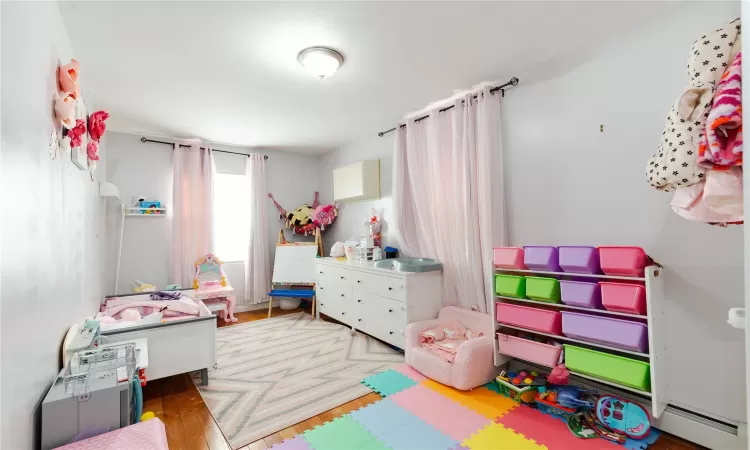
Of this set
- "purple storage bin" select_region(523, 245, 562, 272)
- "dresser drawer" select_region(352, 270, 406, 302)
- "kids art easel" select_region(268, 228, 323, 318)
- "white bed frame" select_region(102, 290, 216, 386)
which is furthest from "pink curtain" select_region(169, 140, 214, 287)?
"purple storage bin" select_region(523, 245, 562, 272)

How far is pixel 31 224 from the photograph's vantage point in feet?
4.30

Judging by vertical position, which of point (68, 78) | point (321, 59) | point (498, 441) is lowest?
point (498, 441)

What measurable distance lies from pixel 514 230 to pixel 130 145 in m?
4.60

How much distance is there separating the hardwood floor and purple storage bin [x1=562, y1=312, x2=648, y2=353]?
1.97ft

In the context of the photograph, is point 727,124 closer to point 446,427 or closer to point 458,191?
point 446,427

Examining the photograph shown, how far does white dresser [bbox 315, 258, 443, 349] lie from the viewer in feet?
10.1

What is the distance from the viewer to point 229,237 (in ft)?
16.0

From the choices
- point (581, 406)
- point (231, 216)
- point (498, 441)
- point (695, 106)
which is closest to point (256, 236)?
point (231, 216)

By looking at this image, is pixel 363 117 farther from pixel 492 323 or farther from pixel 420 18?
pixel 492 323

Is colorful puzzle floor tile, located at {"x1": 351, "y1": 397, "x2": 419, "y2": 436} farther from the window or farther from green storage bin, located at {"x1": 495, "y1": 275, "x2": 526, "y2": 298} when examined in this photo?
the window

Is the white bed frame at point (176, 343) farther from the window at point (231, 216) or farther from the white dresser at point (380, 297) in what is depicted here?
the window at point (231, 216)

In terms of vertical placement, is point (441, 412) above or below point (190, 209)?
below

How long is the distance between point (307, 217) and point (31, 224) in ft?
12.6

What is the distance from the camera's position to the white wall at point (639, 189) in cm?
180
